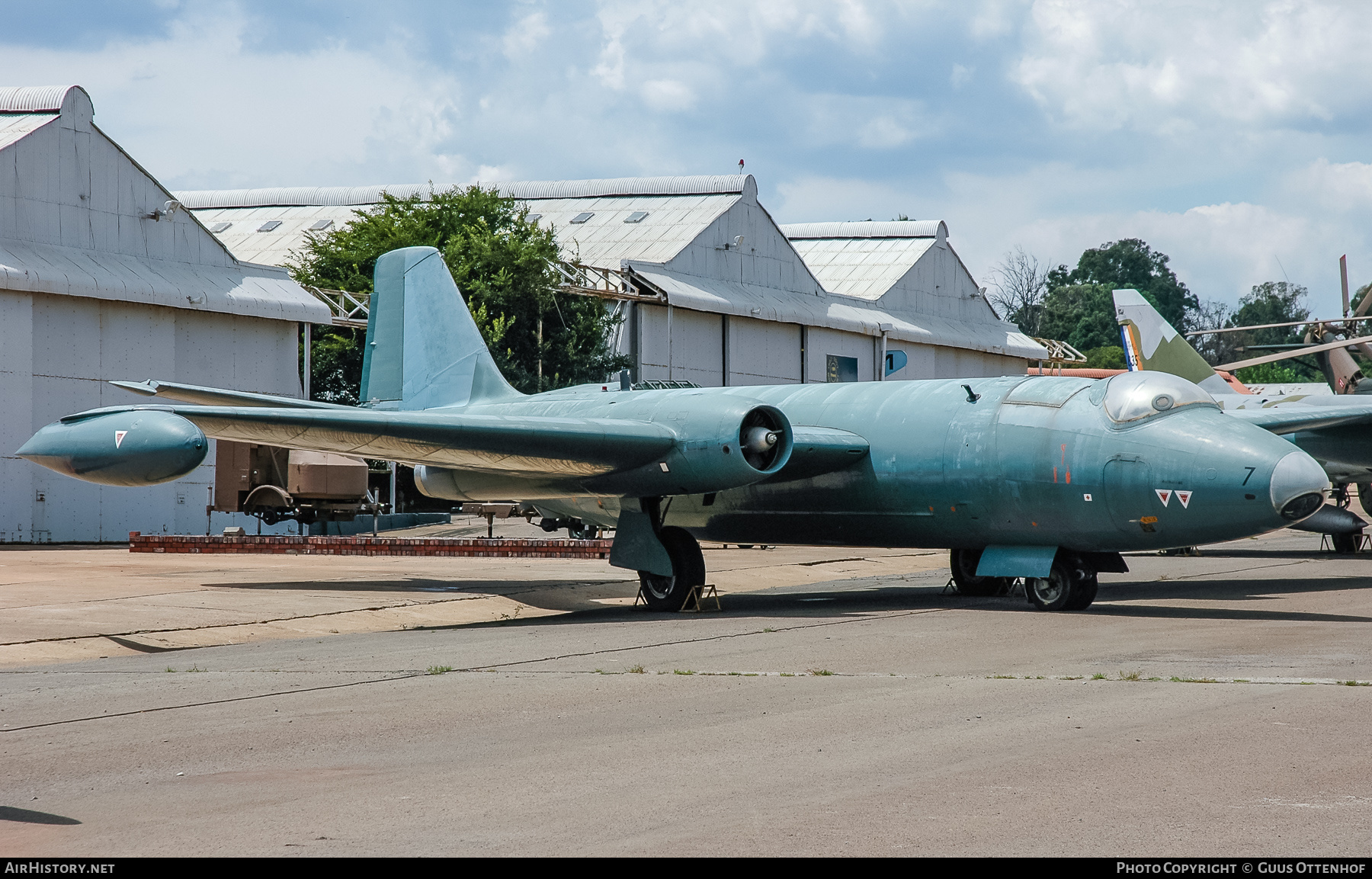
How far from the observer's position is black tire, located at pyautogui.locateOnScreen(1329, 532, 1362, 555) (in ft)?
85.9

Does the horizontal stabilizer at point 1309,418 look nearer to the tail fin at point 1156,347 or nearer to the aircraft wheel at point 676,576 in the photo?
the tail fin at point 1156,347

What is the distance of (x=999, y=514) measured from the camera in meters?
15.3

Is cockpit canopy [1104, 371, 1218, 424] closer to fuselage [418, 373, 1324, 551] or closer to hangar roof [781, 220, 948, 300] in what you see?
fuselage [418, 373, 1324, 551]

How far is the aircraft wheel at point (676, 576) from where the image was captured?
16.9 m

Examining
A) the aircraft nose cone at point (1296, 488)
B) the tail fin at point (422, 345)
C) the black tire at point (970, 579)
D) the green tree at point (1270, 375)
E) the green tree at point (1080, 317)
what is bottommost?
the black tire at point (970, 579)

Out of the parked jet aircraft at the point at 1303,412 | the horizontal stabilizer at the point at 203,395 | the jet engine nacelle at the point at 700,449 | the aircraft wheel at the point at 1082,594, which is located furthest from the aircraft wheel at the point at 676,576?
the parked jet aircraft at the point at 1303,412

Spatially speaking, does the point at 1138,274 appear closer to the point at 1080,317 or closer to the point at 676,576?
the point at 1080,317

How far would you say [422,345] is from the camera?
2119 centimetres

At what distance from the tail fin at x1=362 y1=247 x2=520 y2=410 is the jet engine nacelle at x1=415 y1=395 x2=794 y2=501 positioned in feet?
14.0

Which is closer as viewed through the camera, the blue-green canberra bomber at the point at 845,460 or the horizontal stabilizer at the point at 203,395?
the blue-green canberra bomber at the point at 845,460

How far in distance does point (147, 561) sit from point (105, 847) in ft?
66.3

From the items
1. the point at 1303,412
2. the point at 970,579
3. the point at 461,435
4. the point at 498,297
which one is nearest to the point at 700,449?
the point at 461,435

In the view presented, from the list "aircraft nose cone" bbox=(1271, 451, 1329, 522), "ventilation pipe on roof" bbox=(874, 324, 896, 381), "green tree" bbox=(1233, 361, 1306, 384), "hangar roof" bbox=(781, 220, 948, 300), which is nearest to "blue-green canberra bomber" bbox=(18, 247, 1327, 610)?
"aircraft nose cone" bbox=(1271, 451, 1329, 522)

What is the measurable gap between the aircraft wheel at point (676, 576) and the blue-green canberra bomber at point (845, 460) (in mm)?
26
